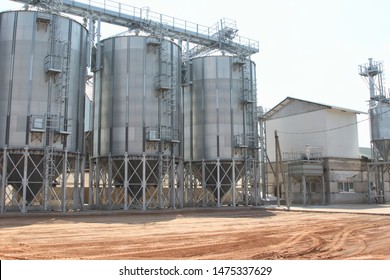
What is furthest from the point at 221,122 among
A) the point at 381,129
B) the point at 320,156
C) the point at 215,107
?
the point at 381,129

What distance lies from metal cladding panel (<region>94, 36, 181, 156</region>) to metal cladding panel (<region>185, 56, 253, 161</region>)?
15.0 feet

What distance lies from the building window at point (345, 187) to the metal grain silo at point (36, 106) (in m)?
27.3

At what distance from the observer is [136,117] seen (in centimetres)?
2928

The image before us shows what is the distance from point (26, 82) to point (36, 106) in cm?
164

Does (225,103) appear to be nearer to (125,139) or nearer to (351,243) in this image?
(125,139)

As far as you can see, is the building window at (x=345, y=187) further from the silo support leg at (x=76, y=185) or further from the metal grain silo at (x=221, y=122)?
the silo support leg at (x=76, y=185)

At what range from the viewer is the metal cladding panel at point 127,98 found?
2911cm

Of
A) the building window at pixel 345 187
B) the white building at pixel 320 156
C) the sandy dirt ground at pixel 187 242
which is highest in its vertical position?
the white building at pixel 320 156

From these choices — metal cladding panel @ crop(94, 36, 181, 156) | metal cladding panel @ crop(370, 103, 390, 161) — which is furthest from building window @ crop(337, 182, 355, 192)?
metal cladding panel @ crop(94, 36, 181, 156)

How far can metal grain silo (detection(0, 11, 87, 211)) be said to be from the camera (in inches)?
974

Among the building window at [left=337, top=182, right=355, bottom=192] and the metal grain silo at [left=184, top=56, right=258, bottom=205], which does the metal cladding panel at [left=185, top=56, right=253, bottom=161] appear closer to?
the metal grain silo at [left=184, top=56, right=258, bottom=205]

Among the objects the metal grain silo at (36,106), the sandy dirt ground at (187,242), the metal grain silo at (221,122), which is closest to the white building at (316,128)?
the metal grain silo at (221,122)

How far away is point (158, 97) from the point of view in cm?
3022

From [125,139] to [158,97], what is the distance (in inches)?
159
